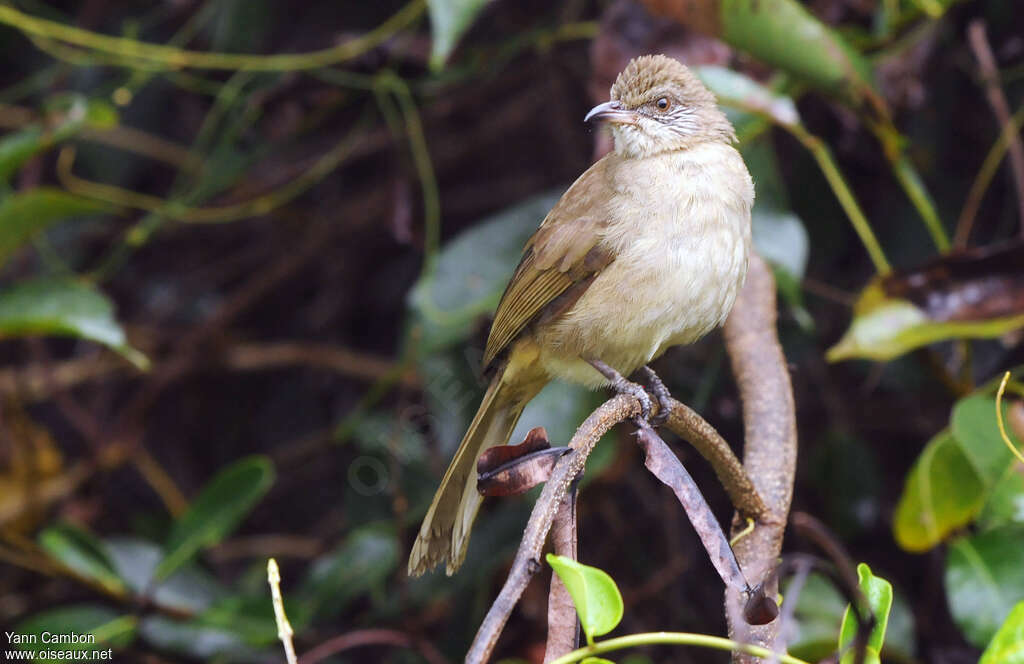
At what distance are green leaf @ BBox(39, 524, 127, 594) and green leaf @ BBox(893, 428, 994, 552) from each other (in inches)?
84.7

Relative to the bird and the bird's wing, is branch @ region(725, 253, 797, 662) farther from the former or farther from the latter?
the bird's wing

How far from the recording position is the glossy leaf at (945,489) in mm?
2531

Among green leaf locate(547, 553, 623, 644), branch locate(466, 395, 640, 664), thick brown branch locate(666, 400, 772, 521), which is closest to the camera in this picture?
branch locate(466, 395, 640, 664)

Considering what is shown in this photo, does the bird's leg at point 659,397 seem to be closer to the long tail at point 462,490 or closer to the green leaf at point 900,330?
the long tail at point 462,490

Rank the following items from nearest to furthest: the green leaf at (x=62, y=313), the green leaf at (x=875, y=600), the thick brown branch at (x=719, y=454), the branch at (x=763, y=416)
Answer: the green leaf at (x=875, y=600)
the thick brown branch at (x=719, y=454)
the branch at (x=763, y=416)
the green leaf at (x=62, y=313)

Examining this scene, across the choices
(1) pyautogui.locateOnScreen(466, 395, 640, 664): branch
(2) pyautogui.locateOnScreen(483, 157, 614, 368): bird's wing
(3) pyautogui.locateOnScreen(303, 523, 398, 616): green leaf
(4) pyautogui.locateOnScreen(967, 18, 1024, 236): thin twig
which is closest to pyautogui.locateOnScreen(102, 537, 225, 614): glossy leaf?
(3) pyautogui.locateOnScreen(303, 523, 398, 616): green leaf

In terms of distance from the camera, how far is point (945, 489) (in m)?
2.56

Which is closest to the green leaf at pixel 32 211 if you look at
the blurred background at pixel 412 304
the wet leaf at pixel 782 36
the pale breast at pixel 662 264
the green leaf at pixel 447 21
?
the blurred background at pixel 412 304

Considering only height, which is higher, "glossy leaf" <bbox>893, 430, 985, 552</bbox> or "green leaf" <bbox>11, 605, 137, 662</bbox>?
"glossy leaf" <bbox>893, 430, 985, 552</bbox>

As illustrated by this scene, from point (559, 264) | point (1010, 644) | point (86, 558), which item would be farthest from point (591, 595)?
point (86, 558)

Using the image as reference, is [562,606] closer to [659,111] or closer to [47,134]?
[659,111]

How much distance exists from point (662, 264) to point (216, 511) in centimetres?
151

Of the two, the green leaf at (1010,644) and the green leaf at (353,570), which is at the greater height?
the green leaf at (1010,644)

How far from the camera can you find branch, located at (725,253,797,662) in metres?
1.94
